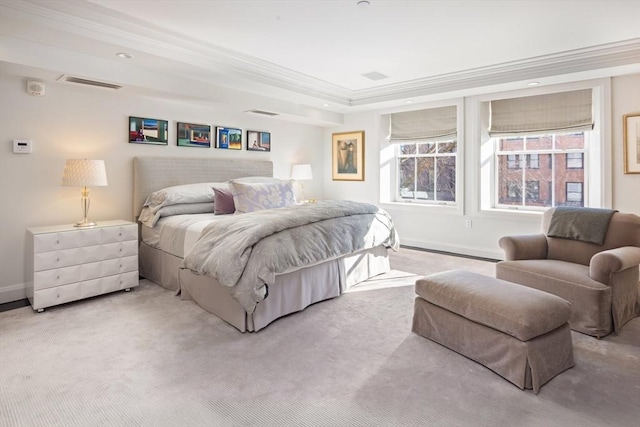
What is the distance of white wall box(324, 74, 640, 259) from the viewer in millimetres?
3932

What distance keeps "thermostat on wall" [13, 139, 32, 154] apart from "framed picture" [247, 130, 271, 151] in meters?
2.56

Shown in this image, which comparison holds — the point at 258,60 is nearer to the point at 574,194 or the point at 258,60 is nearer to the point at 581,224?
the point at 581,224

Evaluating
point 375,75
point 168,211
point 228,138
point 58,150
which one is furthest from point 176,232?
point 375,75

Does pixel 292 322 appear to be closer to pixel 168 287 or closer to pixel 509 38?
pixel 168 287

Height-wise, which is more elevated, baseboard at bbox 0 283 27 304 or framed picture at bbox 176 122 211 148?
framed picture at bbox 176 122 211 148

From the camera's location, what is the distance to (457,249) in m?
5.28

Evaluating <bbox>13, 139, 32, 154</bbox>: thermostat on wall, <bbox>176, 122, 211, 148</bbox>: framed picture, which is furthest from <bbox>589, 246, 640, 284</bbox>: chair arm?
<bbox>13, 139, 32, 154</bbox>: thermostat on wall

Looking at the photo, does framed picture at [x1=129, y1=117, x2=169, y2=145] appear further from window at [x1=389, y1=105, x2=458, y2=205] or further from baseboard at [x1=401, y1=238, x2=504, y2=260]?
baseboard at [x1=401, y1=238, x2=504, y2=260]

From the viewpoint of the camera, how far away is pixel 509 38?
3385 millimetres

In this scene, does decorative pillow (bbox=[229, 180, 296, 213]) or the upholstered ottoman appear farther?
decorative pillow (bbox=[229, 180, 296, 213])

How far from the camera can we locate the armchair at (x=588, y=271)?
8.30 feet

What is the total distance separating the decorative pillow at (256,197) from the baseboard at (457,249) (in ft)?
8.04

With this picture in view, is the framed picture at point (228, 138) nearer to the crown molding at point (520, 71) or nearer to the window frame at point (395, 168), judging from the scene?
the crown molding at point (520, 71)

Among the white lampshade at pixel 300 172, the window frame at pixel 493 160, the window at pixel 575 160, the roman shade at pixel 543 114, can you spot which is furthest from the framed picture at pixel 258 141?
the window at pixel 575 160
